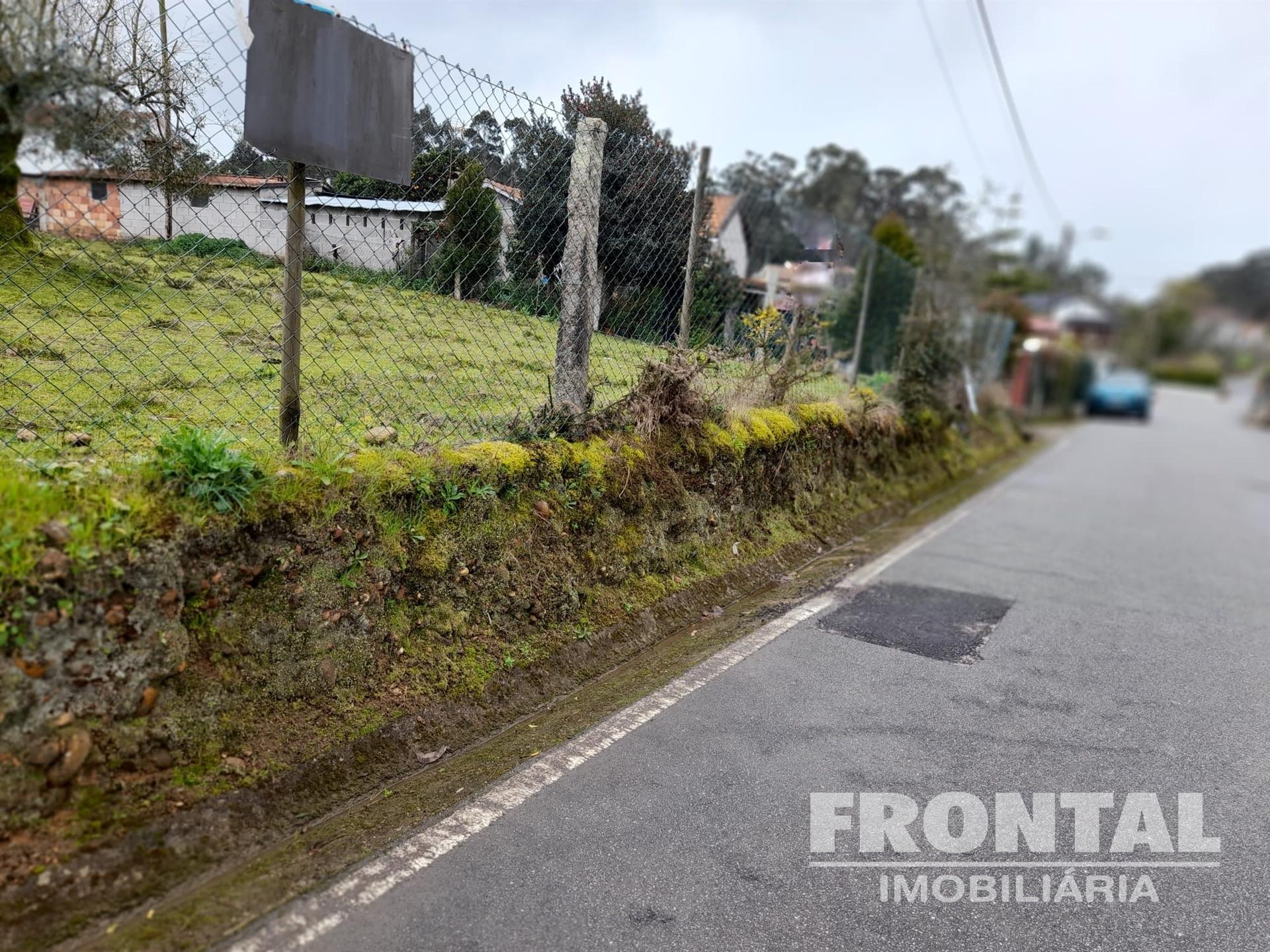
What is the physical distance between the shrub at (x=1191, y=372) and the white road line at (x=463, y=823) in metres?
86.3

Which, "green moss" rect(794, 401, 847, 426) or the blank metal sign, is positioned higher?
the blank metal sign

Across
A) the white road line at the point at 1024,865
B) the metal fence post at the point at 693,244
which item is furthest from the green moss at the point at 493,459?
the white road line at the point at 1024,865

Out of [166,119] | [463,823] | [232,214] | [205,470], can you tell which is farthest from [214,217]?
[463,823]

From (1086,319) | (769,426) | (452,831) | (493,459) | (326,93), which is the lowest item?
(452,831)

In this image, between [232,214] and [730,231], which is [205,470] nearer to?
[232,214]

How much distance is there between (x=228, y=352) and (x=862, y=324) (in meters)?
7.00

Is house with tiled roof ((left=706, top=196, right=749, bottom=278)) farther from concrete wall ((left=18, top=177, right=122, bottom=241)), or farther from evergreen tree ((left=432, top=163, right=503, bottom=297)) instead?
concrete wall ((left=18, top=177, right=122, bottom=241))

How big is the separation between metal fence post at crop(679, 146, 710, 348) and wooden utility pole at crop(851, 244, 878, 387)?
377 centimetres

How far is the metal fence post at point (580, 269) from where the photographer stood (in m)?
4.53

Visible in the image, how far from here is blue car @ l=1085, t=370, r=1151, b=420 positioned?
31688 millimetres

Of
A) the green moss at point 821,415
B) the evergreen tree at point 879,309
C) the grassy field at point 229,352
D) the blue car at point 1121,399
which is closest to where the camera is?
the grassy field at point 229,352

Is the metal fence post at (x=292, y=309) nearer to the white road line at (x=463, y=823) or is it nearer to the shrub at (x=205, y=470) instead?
the shrub at (x=205, y=470)

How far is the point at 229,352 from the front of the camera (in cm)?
367

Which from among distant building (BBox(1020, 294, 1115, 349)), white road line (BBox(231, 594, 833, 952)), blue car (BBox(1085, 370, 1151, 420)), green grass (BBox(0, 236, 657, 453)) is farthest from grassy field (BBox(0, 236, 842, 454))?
distant building (BBox(1020, 294, 1115, 349))
